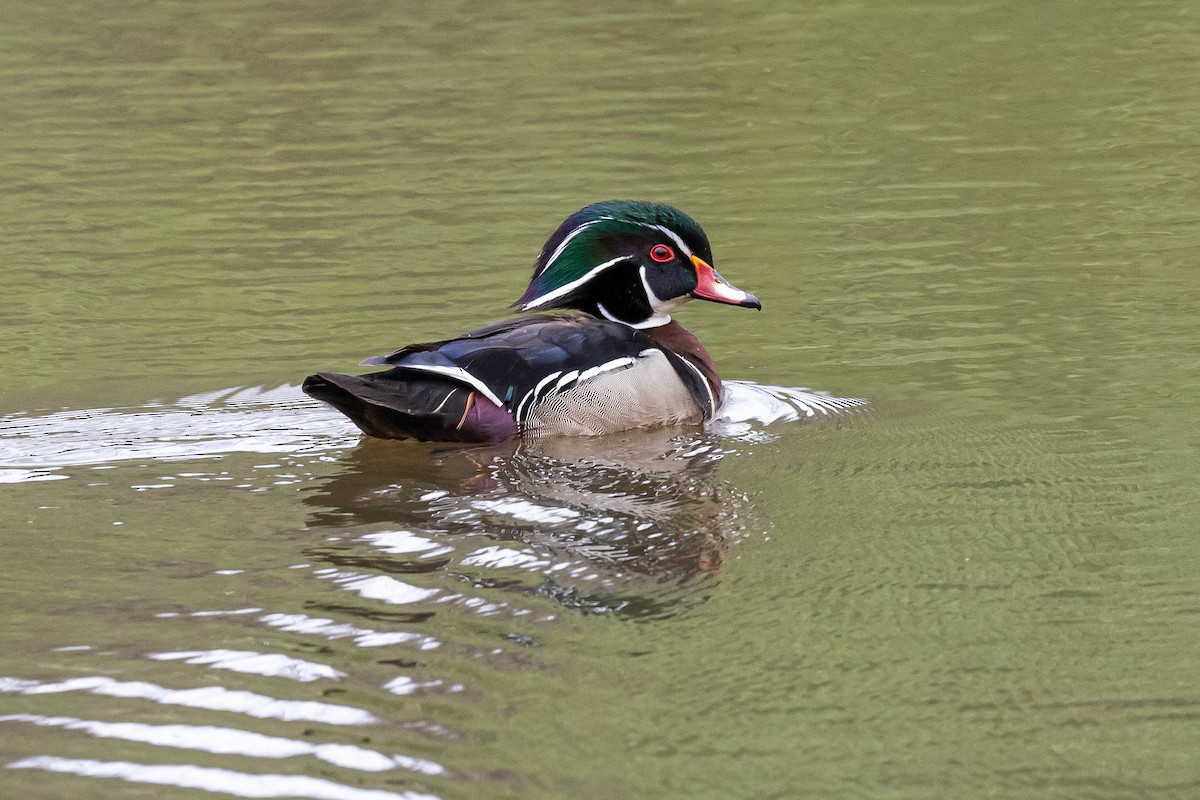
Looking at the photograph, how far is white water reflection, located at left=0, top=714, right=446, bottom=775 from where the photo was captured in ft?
13.9

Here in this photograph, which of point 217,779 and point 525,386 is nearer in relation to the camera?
point 217,779

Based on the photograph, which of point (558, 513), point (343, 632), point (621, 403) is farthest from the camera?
point (621, 403)

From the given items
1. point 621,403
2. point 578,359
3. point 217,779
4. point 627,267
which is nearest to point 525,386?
point 578,359

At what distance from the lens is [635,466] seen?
24.1 ft

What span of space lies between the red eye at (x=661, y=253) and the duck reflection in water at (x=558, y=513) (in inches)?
41.6

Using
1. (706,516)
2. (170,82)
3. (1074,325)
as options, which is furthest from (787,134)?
(706,516)

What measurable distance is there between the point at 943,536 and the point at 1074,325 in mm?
3536

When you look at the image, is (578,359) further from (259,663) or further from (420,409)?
(259,663)

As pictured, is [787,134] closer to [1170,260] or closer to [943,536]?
[1170,260]

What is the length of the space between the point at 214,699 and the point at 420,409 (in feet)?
9.74

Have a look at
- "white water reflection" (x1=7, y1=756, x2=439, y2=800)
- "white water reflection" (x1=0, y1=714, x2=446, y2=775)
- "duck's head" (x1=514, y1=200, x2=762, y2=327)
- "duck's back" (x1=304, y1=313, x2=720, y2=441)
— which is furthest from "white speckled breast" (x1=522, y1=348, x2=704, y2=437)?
"white water reflection" (x1=7, y1=756, x2=439, y2=800)

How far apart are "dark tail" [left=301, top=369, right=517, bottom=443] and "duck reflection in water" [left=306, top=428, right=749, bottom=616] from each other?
0.09 m

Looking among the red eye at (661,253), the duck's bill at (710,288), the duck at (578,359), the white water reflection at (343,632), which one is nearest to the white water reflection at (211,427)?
the duck at (578,359)

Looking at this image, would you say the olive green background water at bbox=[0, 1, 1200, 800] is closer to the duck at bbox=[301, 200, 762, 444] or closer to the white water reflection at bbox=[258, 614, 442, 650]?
the white water reflection at bbox=[258, 614, 442, 650]
